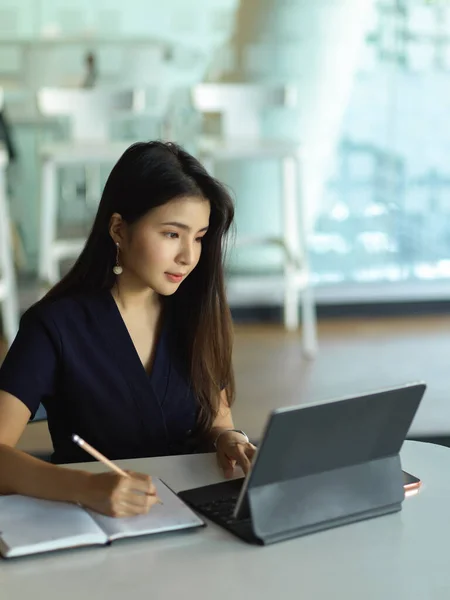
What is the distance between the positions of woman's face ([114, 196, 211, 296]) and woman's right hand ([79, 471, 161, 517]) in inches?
16.4

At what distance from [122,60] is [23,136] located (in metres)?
0.55

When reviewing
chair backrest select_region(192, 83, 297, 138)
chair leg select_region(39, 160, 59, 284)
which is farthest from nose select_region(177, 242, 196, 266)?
chair backrest select_region(192, 83, 297, 138)

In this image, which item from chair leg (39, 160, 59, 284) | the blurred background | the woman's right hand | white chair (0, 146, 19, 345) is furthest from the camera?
the blurred background

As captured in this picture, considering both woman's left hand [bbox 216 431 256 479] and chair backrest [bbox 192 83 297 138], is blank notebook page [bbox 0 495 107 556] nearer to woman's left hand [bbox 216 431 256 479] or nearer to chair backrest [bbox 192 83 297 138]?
woman's left hand [bbox 216 431 256 479]

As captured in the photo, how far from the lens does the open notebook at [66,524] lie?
3.97 ft

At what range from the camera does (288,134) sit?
4.96 meters

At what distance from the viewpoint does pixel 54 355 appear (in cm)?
165

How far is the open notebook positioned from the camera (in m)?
1.21

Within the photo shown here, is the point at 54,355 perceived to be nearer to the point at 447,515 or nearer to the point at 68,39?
the point at 447,515

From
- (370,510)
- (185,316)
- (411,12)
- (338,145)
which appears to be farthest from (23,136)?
(370,510)

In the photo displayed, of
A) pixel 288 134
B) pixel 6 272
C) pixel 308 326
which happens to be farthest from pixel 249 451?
pixel 288 134

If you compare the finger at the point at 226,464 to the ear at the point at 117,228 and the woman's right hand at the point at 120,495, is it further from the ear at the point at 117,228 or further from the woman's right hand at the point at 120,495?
the ear at the point at 117,228

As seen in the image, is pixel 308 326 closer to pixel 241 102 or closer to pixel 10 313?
pixel 241 102

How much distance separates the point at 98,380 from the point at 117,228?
0.24 metres
